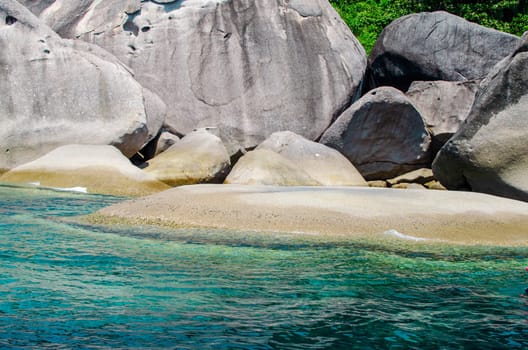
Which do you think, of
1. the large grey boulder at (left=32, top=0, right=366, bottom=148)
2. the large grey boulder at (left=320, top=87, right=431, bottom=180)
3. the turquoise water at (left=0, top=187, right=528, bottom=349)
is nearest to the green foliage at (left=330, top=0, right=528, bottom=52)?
Result: the large grey boulder at (left=32, top=0, right=366, bottom=148)

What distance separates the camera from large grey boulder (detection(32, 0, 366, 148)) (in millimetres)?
15570

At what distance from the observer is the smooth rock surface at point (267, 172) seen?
38.2 ft

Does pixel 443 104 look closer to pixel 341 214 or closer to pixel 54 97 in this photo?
pixel 54 97

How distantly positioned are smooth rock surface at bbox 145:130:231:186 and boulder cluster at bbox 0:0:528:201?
0.03 m

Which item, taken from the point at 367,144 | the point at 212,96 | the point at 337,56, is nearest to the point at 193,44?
the point at 212,96

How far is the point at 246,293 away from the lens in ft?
11.9

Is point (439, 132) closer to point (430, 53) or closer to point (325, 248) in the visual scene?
point (430, 53)

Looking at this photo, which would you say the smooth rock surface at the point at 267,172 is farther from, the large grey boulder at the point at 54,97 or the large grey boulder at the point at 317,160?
the large grey boulder at the point at 54,97

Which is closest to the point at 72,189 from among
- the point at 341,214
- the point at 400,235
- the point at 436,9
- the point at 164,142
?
the point at 164,142

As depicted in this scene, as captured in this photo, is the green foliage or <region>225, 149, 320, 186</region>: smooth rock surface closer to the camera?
<region>225, 149, 320, 186</region>: smooth rock surface

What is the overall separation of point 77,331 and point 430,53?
14673 mm

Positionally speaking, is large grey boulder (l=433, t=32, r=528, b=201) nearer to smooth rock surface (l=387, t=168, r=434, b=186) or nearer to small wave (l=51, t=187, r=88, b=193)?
small wave (l=51, t=187, r=88, b=193)

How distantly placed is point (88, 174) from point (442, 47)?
31.4 ft

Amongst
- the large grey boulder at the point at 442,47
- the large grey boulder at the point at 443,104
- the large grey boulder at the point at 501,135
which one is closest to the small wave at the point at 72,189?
the large grey boulder at the point at 501,135
